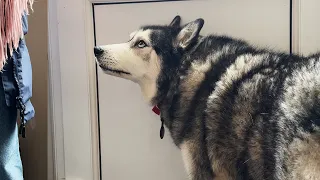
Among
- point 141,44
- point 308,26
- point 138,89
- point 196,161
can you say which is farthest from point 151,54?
point 308,26

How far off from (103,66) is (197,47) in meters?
0.28

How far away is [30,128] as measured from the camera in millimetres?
1533

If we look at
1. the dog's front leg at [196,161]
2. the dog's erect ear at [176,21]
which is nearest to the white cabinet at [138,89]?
the dog's erect ear at [176,21]

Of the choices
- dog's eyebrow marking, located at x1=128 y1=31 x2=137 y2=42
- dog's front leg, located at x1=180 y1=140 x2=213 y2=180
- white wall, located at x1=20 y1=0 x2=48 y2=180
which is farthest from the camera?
white wall, located at x1=20 y1=0 x2=48 y2=180

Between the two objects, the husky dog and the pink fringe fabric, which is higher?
the pink fringe fabric

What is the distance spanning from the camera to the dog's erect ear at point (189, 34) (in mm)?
1150

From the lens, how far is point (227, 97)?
41.1 inches

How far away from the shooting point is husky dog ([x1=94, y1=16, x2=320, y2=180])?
0.92m

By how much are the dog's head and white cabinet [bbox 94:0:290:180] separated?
2.7 inches

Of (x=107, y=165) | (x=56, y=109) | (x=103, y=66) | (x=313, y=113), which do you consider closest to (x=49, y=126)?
(x=56, y=109)

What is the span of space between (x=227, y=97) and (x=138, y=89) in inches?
14.0

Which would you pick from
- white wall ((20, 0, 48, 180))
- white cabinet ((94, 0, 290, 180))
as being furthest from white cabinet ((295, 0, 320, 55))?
white wall ((20, 0, 48, 180))

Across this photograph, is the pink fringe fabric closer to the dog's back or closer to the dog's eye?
the dog's eye

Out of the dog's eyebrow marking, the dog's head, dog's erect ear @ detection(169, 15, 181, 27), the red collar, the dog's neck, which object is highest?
dog's erect ear @ detection(169, 15, 181, 27)
